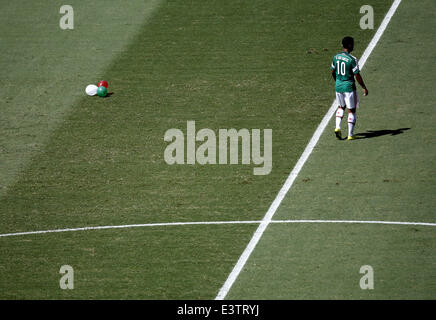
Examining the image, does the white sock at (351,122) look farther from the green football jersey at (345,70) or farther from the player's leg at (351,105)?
the green football jersey at (345,70)

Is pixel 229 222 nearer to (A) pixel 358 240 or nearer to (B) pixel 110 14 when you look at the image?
(A) pixel 358 240

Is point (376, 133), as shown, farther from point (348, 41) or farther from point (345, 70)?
point (348, 41)

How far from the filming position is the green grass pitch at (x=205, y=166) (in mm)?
11648

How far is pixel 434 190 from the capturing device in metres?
13.7

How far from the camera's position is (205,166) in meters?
15.4

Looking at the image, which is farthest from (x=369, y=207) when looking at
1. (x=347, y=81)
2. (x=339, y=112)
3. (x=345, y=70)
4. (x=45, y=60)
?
(x=45, y=60)

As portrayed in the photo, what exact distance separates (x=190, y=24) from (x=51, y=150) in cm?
660

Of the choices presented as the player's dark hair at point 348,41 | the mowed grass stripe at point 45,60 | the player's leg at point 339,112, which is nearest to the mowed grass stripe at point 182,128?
the mowed grass stripe at point 45,60

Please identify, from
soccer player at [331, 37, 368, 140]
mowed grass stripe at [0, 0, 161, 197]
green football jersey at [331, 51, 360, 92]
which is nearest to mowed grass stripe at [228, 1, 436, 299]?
soccer player at [331, 37, 368, 140]

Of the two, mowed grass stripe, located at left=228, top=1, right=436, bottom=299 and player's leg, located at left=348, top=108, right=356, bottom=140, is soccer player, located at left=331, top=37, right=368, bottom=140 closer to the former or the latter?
player's leg, located at left=348, top=108, right=356, bottom=140

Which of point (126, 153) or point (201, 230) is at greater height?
point (126, 153)
